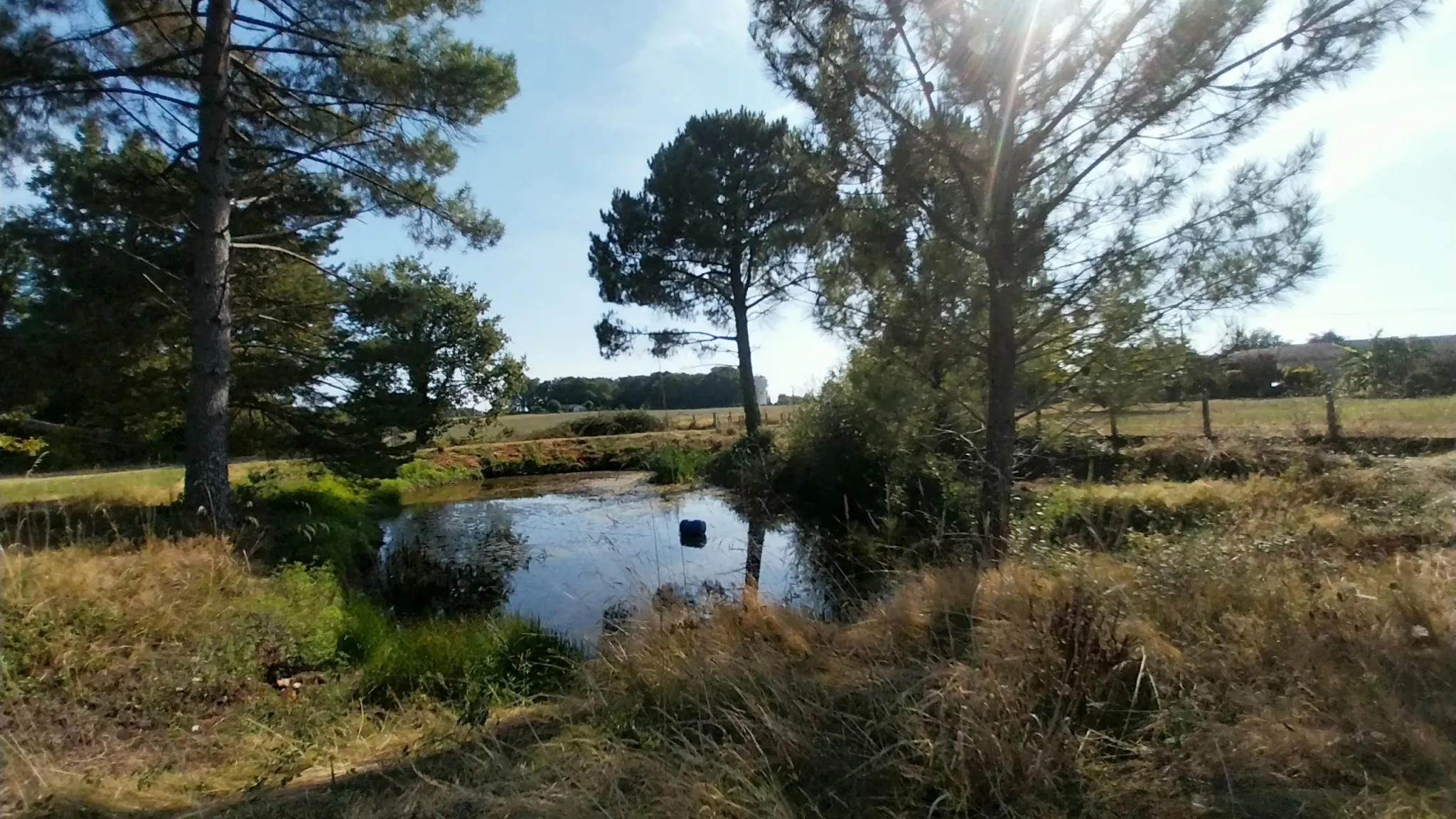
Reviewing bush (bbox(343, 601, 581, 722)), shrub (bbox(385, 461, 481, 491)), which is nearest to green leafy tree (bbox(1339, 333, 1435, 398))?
bush (bbox(343, 601, 581, 722))

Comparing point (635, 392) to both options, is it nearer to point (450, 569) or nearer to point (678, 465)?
point (678, 465)

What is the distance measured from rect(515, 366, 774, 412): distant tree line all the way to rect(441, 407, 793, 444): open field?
369 centimetres

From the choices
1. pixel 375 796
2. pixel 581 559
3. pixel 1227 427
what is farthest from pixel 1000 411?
pixel 1227 427

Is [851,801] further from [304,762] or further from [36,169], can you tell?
[36,169]

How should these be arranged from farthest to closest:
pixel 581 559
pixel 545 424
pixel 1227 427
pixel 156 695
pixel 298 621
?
pixel 545 424
pixel 1227 427
pixel 581 559
pixel 298 621
pixel 156 695

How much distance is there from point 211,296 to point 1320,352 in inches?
1125

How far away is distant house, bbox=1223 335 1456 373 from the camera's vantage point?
12.7m

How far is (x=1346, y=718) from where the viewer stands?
2.82 m

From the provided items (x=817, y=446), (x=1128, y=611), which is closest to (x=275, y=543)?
(x=1128, y=611)

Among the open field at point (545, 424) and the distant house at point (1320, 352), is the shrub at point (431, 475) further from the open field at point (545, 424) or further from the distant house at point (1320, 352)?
the distant house at point (1320, 352)

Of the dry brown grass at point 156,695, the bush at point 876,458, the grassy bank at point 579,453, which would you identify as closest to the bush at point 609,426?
the grassy bank at point 579,453

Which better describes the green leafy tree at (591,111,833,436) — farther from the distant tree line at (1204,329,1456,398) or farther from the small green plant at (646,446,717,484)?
the distant tree line at (1204,329,1456,398)

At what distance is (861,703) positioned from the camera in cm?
327

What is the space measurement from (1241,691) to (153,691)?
18.3 feet
